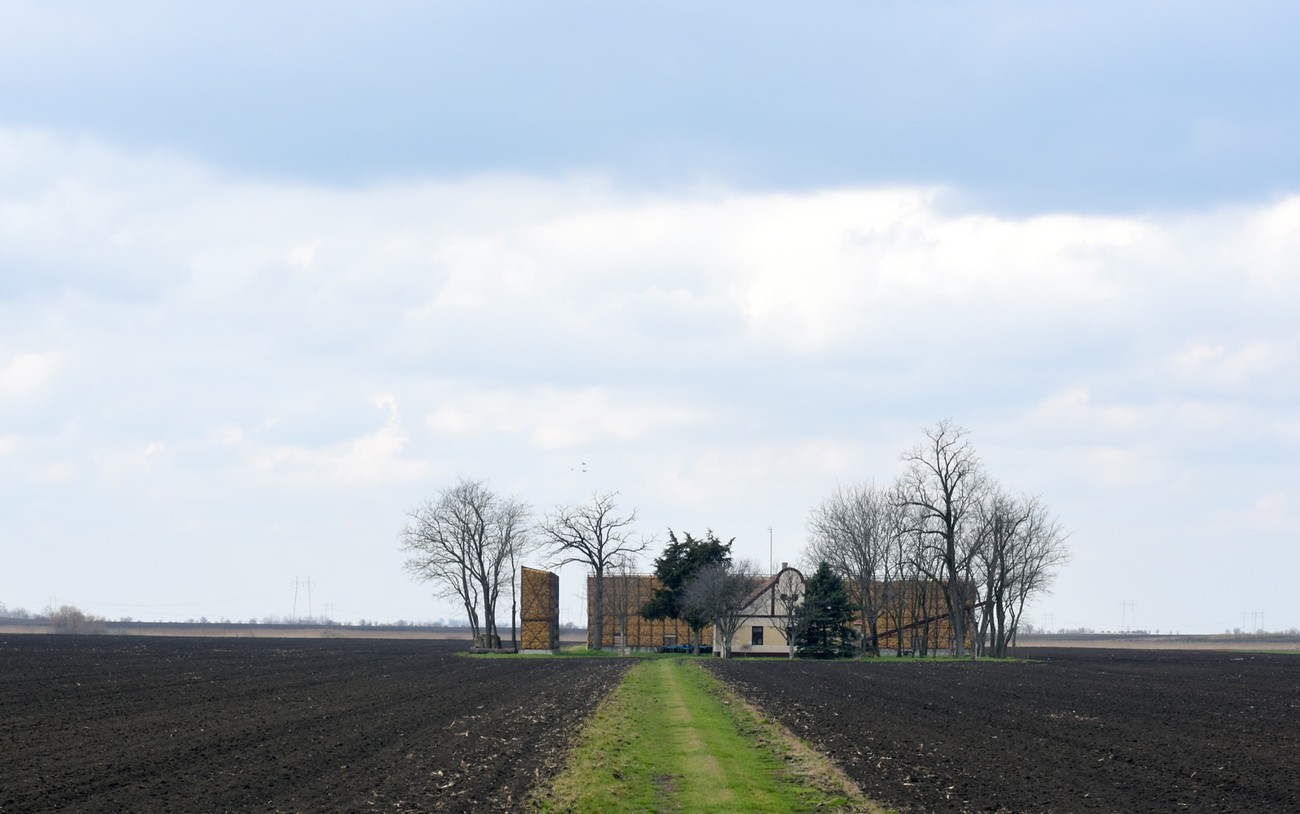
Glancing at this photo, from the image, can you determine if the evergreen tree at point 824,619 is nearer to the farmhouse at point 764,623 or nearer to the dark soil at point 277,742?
the farmhouse at point 764,623

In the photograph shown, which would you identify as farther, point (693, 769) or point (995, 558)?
point (995, 558)

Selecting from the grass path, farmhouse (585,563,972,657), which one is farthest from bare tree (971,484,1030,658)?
A: the grass path

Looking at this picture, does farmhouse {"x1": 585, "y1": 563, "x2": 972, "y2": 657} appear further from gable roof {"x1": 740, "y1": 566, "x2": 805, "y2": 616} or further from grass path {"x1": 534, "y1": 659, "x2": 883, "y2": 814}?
grass path {"x1": 534, "y1": 659, "x2": 883, "y2": 814}

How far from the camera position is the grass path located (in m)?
20.4

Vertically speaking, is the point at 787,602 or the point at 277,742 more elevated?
the point at 787,602

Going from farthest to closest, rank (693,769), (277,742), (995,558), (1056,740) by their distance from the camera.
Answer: (995,558), (1056,740), (277,742), (693,769)

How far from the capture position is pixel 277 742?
2817 cm

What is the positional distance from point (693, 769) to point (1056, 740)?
10.0 m

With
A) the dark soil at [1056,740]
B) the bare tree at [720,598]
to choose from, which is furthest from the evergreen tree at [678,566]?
the dark soil at [1056,740]

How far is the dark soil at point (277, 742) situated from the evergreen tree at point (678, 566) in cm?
5394

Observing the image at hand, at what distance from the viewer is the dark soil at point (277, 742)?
20.2m

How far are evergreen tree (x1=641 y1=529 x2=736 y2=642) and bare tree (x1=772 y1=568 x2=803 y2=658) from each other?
16.9ft

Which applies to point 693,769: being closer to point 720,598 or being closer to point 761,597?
point 720,598

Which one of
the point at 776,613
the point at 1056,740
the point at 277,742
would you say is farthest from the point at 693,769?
the point at 776,613
